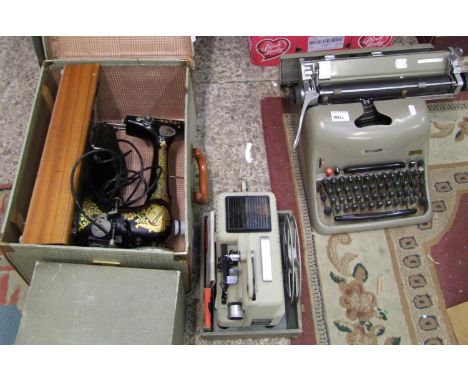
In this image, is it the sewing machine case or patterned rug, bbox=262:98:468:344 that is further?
patterned rug, bbox=262:98:468:344

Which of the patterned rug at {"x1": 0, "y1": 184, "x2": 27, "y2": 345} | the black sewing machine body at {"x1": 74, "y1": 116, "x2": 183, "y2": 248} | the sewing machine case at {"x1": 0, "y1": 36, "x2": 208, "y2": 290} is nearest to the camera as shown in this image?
the sewing machine case at {"x1": 0, "y1": 36, "x2": 208, "y2": 290}

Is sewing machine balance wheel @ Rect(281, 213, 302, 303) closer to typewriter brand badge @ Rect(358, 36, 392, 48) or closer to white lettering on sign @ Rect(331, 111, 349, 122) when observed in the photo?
white lettering on sign @ Rect(331, 111, 349, 122)

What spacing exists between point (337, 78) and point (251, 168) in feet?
1.57

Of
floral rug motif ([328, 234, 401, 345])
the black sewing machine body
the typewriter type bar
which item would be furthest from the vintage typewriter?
the typewriter type bar

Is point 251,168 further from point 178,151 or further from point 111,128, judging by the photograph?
point 111,128

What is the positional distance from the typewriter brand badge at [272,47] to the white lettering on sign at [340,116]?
21.3 inches

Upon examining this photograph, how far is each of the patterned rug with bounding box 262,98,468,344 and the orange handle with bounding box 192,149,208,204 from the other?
0.28m

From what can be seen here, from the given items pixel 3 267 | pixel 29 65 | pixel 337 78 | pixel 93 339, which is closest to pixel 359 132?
pixel 337 78

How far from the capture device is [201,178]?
5.44 feet

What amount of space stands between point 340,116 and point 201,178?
0.53m

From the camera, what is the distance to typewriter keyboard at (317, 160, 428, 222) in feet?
5.37

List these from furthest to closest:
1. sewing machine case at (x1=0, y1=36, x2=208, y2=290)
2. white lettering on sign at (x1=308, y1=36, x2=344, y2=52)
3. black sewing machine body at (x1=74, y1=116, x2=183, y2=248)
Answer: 1. white lettering on sign at (x1=308, y1=36, x2=344, y2=52)
2. black sewing machine body at (x1=74, y1=116, x2=183, y2=248)
3. sewing machine case at (x1=0, y1=36, x2=208, y2=290)

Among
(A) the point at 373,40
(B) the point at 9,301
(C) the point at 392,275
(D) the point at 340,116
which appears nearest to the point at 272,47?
(A) the point at 373,40

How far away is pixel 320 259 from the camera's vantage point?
1.62 metres
